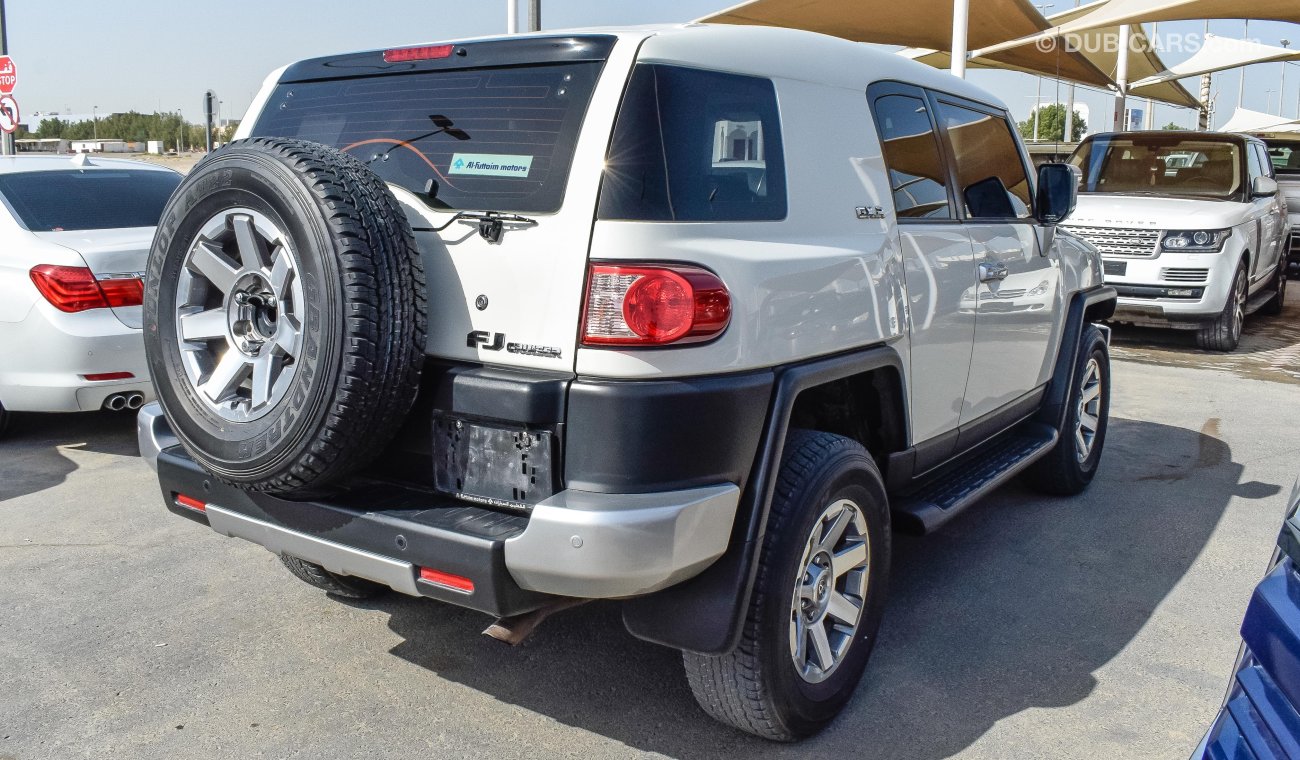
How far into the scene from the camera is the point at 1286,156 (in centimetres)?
1552

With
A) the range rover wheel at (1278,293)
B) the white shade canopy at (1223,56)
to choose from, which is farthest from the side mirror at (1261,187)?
the white shade canopy at (1223,56)

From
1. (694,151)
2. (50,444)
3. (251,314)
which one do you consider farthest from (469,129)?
(50,444)

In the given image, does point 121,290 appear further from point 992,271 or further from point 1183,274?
point 1183,274

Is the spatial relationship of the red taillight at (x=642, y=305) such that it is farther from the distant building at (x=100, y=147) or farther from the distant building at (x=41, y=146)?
the distant building at (x=41, y=146)

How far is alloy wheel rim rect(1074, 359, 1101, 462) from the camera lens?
206 inches

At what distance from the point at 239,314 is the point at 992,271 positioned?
8.66 ft

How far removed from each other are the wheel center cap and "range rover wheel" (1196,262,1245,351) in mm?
9156

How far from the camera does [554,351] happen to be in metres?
2.56

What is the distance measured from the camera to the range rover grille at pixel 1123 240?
31.8 ft

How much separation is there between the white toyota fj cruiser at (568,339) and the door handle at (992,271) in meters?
0.77

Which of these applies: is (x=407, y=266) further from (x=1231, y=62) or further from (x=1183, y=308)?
(x=1231, y=62)

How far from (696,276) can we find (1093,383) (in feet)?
11.6

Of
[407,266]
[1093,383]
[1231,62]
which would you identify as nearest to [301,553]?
[407,266]

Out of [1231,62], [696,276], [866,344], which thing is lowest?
[866,344]
